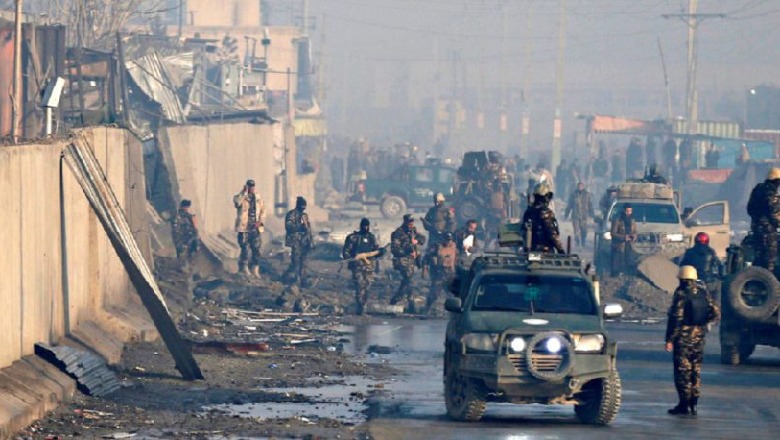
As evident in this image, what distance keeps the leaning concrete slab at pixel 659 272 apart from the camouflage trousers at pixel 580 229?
12022 mm

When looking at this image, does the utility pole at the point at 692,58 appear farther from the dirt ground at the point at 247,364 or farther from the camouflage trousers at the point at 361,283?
the camouflage trousers at the point at 361,283

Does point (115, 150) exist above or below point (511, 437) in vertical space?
above

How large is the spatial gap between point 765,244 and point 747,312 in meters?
1.29

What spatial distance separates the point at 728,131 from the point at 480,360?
69185 mm

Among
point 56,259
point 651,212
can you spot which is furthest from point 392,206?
point 56,259

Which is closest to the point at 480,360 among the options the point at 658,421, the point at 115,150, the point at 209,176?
the point at 658,421

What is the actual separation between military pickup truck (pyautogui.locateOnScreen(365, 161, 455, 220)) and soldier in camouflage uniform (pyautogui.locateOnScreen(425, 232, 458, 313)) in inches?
1020

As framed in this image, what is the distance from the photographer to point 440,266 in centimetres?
2900

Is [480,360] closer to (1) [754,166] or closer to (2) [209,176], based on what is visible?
(2) [209,176]

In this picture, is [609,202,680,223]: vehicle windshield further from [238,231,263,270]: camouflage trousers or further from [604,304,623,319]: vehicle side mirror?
[604,304,623,319]: vehicle side mirror

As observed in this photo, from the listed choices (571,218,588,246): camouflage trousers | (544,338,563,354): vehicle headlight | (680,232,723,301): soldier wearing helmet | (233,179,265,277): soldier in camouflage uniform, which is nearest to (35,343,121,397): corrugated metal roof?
(544,338,563,354): vehicle headlight

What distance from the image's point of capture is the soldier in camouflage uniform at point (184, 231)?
3131cm

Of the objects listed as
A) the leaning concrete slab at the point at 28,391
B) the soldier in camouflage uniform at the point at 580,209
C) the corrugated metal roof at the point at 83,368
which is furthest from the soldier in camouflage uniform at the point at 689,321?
the soldier in camouflage uniform at the point at 580,209

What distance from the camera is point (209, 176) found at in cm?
4012
